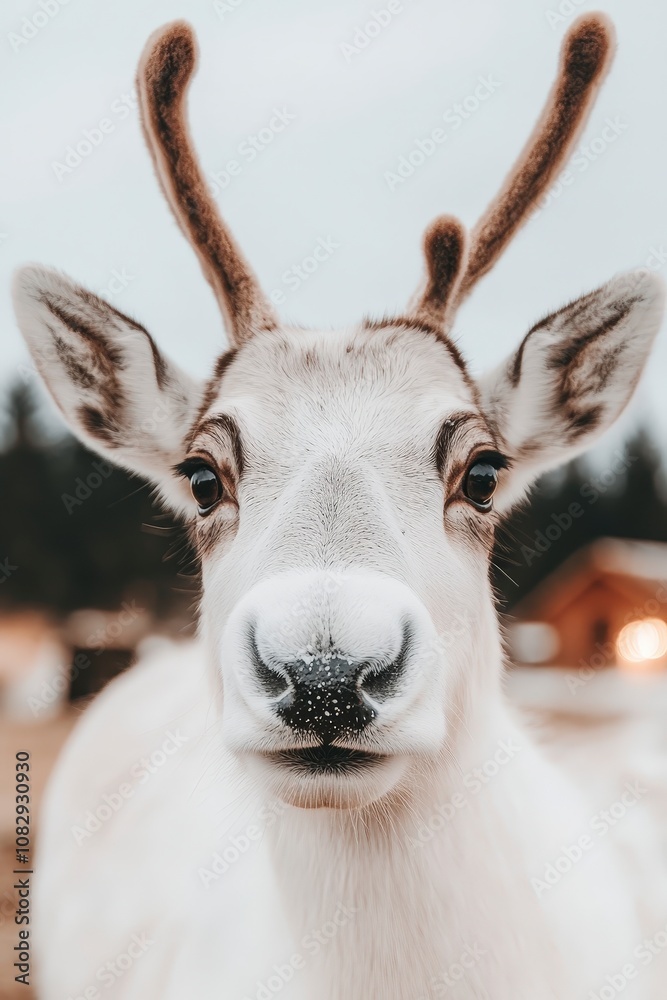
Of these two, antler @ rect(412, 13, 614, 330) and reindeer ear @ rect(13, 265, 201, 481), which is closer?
reindeer ear @ rect(13, 265, 201, 481)

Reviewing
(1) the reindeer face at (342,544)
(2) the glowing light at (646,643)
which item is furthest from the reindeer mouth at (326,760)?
(2) the glowing light at (646,643)

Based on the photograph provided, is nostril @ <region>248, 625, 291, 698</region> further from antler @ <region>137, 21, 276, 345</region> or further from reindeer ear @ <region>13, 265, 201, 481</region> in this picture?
antler @ <region>137, 21, 276, 345</region>

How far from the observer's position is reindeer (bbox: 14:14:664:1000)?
1.86 m

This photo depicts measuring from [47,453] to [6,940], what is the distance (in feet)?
29.2

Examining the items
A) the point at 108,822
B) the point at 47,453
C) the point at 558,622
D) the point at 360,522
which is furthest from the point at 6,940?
the point at 558,622

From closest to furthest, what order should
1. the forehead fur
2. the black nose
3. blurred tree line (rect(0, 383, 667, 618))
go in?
1. the black nose
2. the forehead fur
3. blurred tree line (rect(0, 383, 667, 618))

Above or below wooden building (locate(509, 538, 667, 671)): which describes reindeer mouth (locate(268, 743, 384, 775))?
above

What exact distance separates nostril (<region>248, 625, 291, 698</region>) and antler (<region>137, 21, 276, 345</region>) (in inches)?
55.9

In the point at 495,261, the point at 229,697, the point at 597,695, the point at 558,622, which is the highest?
the point at 495,261

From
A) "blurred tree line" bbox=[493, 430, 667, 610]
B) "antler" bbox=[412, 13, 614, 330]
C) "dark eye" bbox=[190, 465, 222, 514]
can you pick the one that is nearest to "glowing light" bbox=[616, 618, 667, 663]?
"blurred tree line" bbox=[493, 430, 667, 610]

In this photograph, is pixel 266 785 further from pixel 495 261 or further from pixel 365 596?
pixel 495 261

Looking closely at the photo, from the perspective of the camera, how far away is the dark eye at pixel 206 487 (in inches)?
95.9

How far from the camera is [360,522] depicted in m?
2.03

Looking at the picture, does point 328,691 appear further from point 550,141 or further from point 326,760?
point 550,141
